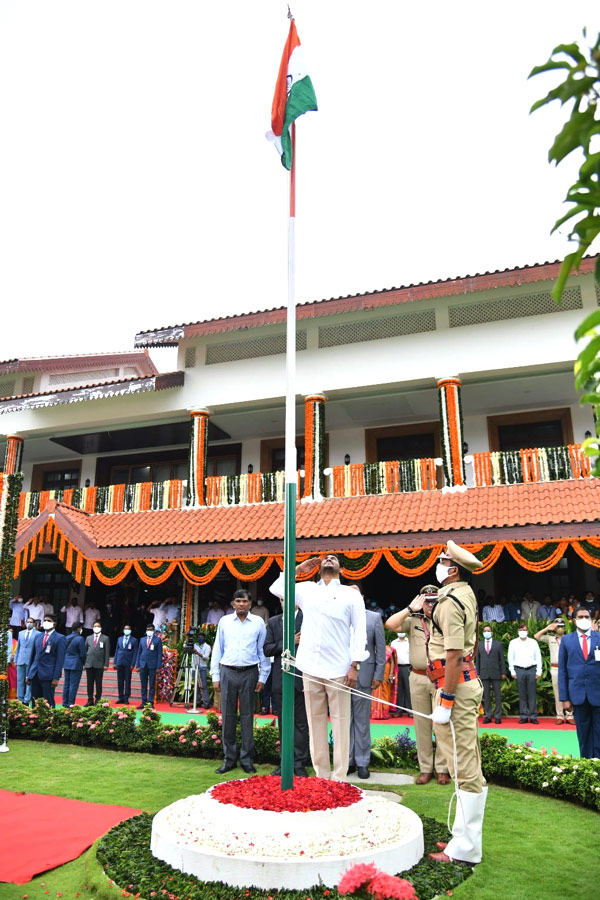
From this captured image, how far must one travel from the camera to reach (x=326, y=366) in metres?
16.4

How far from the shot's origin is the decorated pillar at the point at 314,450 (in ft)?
52.1

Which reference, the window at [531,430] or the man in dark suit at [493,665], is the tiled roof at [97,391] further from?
the man in dark suit at [493,665]

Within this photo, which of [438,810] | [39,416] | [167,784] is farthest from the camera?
[39,416]

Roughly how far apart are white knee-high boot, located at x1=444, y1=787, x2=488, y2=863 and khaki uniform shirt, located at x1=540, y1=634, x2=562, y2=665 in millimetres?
7978

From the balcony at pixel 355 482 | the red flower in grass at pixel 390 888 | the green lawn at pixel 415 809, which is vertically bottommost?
the green lawn at pixel 415 809

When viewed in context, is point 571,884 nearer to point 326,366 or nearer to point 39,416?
point 326,366

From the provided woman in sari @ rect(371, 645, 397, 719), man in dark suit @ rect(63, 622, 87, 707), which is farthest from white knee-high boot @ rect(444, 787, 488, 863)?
man in dark suit @ rect(63, 622, 87, 707)

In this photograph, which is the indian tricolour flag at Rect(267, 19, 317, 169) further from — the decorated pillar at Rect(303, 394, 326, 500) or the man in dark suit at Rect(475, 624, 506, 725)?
the decorated pillar at Rect(303, 394, 326, 500)

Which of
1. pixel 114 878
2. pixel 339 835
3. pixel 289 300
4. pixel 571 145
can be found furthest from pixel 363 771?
pixel 571 145

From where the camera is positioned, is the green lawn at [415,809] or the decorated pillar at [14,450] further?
the decorated pillar at [14,450]

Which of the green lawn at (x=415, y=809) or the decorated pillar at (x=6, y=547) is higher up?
the decorated pillar at (x=6, y=547)

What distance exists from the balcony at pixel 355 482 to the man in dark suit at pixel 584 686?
257 inches

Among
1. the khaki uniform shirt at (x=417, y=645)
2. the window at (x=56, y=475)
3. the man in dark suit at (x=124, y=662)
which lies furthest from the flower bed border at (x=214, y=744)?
the window at (x=56, y=475)

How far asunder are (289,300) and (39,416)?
15053mm
